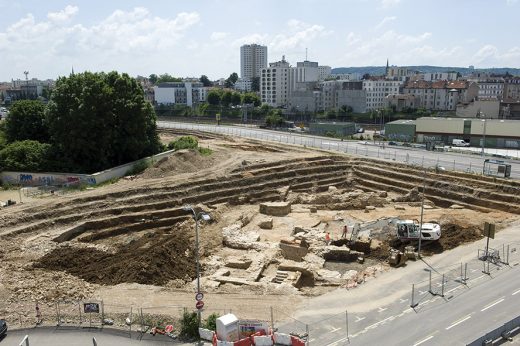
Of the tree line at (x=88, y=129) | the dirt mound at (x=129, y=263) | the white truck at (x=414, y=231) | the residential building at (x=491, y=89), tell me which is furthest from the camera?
the residential building at (x=491, y=89)

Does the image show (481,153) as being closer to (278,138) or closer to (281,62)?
(278,138)

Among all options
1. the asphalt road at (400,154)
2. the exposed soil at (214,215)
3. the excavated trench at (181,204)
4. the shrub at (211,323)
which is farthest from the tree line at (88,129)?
the shrub at (211,323)

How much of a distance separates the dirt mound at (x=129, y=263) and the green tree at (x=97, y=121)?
23.3 m

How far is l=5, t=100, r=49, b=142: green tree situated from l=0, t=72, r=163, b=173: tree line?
1.24ft

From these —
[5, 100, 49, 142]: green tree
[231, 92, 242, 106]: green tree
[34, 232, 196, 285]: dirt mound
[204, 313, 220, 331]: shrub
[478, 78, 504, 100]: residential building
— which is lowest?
[34, 232, 196, 285]: dirt mound

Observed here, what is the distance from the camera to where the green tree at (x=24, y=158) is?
53.0 meters

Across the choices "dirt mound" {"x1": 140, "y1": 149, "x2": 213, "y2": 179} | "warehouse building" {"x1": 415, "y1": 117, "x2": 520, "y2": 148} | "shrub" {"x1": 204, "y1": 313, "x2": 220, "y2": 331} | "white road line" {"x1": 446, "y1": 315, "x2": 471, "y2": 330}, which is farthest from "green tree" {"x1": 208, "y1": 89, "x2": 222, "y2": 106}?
"white road line" {"x1": 446, "y1": 315, "x2": 471, "y2": 330}

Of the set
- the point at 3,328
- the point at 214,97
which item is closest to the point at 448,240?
the point at 3,328

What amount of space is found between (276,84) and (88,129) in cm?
13314

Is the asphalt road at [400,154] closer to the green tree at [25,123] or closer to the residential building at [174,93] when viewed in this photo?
the green tree at [25,123]

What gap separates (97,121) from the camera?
54250 mm

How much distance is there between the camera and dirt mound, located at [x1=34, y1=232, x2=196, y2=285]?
29688mm

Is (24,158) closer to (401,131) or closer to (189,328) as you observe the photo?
(189,328)

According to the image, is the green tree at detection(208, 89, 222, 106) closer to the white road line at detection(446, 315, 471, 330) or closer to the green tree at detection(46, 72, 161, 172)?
the green tree at detection(46, 72, 161, 172)
